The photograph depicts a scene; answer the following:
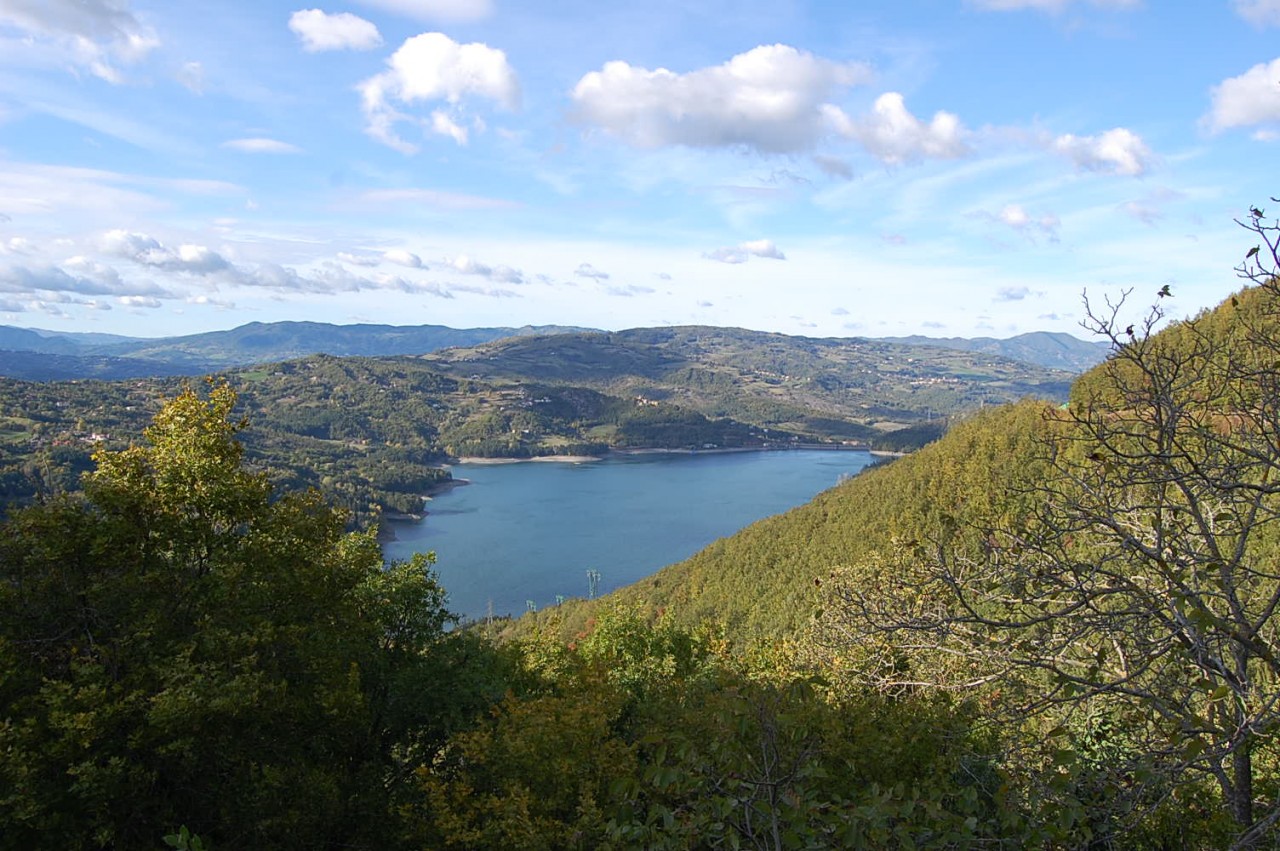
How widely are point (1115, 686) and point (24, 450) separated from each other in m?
136

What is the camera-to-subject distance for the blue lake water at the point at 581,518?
87500mm

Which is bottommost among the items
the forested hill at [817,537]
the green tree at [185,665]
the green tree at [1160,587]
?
the forested hill at [817,537]

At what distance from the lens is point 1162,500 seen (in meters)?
5.09

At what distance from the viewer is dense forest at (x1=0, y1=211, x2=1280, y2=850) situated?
390 centimetres

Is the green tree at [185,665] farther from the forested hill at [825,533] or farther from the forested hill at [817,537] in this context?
the forested hill at [817,537]

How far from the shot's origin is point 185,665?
7613mm

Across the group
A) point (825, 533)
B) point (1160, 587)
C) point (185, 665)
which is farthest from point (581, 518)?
point (1160, 587)

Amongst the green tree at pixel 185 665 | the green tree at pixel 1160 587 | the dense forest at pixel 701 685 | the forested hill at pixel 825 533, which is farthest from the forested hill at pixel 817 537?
the green tree at pixel 1160 587

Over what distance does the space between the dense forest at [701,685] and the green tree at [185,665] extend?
0.13ft

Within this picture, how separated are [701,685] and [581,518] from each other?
108 metres

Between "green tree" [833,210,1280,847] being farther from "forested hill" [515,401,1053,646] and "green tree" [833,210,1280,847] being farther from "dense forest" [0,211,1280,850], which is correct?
"forested hill" [515,401,1053,646]

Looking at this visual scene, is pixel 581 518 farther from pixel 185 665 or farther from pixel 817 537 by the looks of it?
pixel 185 665

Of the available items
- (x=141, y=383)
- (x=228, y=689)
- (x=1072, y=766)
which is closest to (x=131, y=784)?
(x=228, y=689)

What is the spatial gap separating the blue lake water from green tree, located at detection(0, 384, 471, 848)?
6231 centimetres
